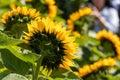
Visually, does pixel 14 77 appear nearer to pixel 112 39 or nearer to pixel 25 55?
pixel 25 55

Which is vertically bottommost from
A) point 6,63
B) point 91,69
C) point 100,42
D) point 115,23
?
point 115,23

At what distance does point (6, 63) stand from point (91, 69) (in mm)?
1317

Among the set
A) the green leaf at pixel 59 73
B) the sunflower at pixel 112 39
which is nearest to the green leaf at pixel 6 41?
the green leaf at pixel 59 73

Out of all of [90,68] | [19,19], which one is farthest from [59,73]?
[90,68]

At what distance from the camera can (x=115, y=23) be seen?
6.00 meters

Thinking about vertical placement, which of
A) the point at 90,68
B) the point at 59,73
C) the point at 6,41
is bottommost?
the point at 90,68

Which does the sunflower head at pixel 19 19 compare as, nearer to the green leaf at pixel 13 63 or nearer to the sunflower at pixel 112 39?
the green leaf at pixel 13 63

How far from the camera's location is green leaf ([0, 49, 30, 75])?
1.33 m

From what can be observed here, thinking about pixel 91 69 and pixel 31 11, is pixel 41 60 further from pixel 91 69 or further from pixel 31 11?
pixel 91 69

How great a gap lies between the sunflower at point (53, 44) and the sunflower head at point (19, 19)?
0.74 feet

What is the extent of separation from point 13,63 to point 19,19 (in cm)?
33

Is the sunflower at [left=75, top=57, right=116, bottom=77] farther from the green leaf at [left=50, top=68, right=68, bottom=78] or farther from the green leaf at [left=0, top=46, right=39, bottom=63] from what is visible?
the green leaf at [left=0, top=46, right=39, bottom=63]

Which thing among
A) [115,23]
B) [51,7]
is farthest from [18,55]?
[115,23]

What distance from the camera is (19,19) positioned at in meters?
1.64
